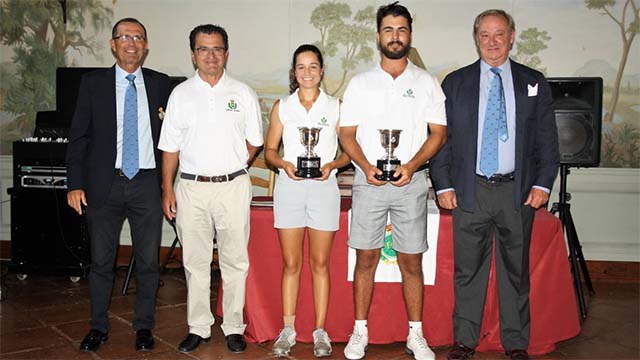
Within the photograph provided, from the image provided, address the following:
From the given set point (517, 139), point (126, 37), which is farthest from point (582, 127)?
point (126, 37)

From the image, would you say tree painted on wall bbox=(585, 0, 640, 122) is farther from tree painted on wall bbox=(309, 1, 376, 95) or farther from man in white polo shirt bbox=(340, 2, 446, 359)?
man in white polo shirt bbox=(340, 2, 446, 359)

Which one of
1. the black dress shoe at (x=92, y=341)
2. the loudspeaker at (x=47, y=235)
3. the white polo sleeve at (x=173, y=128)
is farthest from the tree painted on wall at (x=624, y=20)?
the loudspeaker at (x=47, y=235)

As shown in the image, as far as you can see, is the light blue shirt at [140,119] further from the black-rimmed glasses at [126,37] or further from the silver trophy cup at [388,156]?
the silver trophy cup at [388,156]

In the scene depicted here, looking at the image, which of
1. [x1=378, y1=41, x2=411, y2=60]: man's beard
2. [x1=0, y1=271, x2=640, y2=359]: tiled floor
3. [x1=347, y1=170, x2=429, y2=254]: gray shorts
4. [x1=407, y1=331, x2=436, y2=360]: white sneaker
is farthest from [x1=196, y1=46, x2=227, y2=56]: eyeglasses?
[x1=407, y1=331, x2=436, y2=360]: white sneaker

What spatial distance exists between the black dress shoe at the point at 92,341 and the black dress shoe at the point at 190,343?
0.49m

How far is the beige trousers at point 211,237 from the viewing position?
3.46m

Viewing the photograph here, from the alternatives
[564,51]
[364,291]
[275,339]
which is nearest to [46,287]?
[275,339]

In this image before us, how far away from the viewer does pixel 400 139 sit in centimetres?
333

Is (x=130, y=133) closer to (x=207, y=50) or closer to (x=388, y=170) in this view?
(x=207, y=50)

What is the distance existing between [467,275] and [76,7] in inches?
186

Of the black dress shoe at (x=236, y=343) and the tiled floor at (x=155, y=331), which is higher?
the black dress shoe at (x=236, y=343)

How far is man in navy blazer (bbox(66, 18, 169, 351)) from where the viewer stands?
350 centimetres

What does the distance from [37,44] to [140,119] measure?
10.7 ft

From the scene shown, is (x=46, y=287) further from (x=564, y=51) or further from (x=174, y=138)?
(x=564, y=51)
